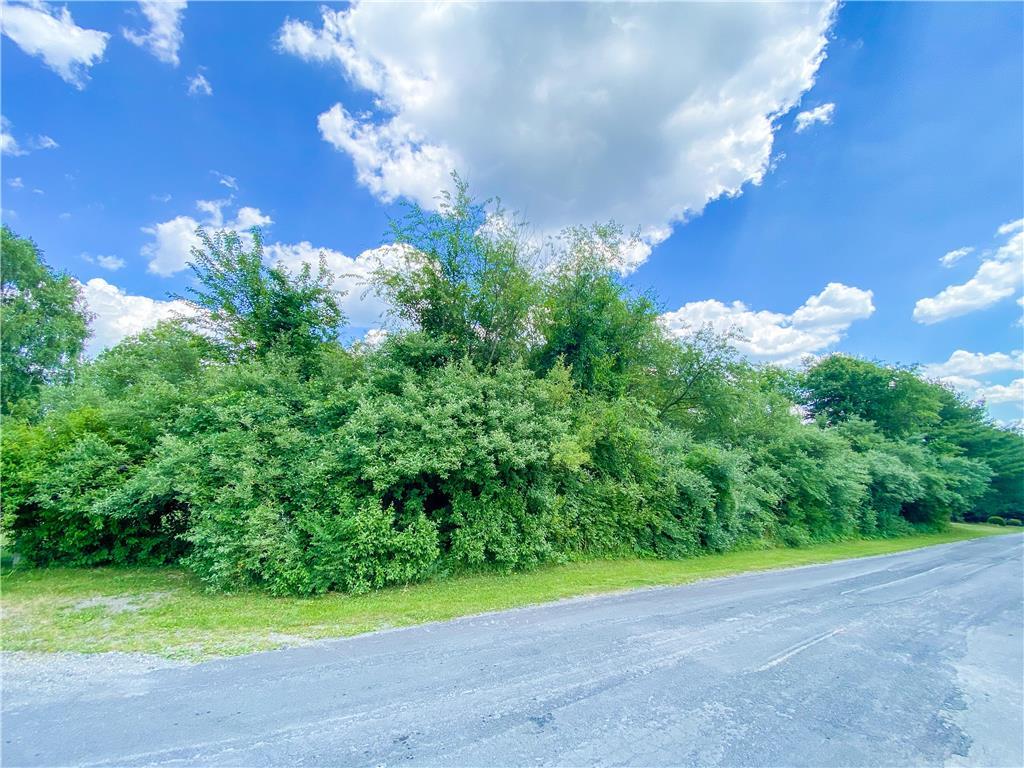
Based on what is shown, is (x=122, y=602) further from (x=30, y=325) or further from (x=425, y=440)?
(x=30, y=325)

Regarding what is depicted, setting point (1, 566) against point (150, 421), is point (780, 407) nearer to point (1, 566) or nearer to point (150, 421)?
point (150, 421)

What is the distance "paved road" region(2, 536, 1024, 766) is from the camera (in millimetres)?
2684

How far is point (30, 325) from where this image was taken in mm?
19391

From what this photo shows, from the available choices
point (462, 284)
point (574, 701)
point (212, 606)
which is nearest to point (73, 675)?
point (212, 606)

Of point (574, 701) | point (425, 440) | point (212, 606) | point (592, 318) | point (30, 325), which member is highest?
point (30, 325)

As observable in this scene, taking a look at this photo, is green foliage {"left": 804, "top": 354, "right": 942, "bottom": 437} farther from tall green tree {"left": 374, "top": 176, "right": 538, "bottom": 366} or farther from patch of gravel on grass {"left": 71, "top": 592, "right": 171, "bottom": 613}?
patch of gravel on grass {"left": 71, "top": 592, "right": 171, "bottom": 613}

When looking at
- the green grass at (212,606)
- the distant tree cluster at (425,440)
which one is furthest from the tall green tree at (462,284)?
the green grass at (212,606)

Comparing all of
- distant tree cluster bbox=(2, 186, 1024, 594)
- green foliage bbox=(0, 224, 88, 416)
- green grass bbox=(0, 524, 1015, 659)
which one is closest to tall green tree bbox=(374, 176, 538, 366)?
distant tree cluster bbox=(2, 186, 1024, 594)

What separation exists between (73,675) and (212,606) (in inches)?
85.2

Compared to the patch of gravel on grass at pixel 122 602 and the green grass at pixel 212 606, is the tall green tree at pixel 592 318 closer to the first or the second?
the green grass at pixel 212 606

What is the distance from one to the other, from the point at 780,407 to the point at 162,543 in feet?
67.6

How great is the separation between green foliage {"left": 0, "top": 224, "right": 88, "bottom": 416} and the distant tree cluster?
0.89 metres

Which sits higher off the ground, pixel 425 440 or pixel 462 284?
pixel 462 284

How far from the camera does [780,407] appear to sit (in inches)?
653
